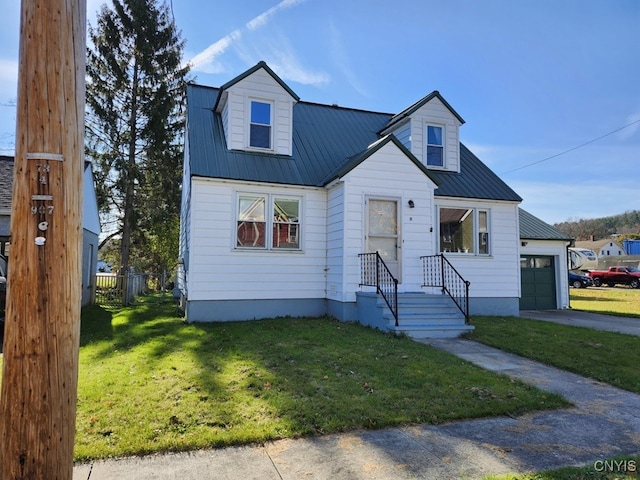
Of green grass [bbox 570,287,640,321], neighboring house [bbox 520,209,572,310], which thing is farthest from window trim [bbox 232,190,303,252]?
green grass [bbox 570,287,640,321]

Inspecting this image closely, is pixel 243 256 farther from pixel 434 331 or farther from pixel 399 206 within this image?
pixel 434 331

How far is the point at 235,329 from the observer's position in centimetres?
861

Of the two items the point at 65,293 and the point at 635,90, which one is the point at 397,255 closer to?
the point at 65,293

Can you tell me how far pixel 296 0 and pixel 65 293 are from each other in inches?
273

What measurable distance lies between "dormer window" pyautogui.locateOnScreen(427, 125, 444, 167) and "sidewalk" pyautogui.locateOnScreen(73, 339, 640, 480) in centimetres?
884

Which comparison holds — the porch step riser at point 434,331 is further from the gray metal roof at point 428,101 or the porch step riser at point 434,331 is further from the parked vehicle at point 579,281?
the parked vehicle at point 579,281

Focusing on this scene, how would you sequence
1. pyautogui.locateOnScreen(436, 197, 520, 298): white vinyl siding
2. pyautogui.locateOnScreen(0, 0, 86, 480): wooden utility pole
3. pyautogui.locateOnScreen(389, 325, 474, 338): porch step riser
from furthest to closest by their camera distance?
pyautogui.locateOnScreen(436, 197, 520, 298): white vinyl siding → pyautogui.locateOnScreen(389, 325, 474, 338): porch step riser → pyautogui.locateOnScreen(0, 0, 86, 480): wooden utility pole

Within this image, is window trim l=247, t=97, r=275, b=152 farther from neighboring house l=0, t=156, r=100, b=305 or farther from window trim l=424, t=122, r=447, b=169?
neighboring house l=0, t=156, r=100, b=305

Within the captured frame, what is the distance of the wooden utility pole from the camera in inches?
77.2

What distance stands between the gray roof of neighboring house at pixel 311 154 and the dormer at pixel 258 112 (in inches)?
13.0

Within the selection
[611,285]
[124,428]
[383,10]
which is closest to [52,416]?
[124,428]

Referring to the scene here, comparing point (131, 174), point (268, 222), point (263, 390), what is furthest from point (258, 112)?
point (131, 174)

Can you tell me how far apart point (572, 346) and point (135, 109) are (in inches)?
786

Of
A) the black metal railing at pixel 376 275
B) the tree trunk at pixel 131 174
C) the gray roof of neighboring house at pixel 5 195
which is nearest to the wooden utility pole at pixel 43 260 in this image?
the black metal railing at pixel 376 275
